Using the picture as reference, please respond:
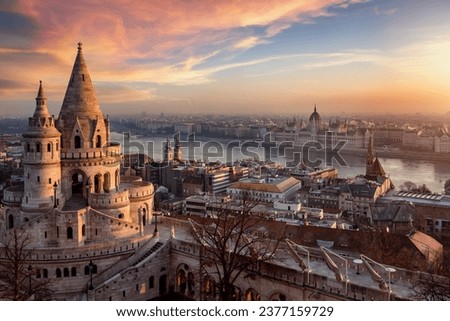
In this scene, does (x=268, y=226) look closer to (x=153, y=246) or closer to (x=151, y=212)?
(x=151, y=212)

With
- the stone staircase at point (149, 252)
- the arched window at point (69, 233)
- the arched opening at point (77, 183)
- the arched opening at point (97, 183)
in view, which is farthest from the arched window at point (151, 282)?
the arched opening at point (77, 183)

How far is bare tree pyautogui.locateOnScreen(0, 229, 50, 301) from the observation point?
4.59 metres

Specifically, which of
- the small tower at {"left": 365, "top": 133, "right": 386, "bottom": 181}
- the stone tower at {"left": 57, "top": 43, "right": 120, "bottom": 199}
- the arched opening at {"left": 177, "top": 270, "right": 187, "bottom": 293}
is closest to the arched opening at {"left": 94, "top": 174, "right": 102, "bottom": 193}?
the stone tower at {"left": 57, "top": 43, "right": 120, "bottom": 199}

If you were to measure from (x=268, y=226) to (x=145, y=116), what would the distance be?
12.4ft

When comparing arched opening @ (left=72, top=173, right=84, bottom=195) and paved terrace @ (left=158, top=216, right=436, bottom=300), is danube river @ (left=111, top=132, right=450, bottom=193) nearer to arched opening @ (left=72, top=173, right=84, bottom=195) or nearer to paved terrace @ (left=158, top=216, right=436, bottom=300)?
arched opening @ (left=72, top=173, right=84, bottom=195)

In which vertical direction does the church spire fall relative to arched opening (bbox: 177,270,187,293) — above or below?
above

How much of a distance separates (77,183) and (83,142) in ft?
2.17

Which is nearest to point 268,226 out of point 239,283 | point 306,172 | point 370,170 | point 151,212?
point 151,212

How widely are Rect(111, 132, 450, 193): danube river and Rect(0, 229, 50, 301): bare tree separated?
2421 mm

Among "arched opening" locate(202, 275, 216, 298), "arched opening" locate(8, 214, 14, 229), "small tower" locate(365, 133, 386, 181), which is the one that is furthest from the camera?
"small tower" locate(365, 133, 386, 181)

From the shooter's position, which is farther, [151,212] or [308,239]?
[308,239]

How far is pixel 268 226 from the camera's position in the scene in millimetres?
9070

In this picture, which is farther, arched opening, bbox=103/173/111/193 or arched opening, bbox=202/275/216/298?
arched opening, bbox=103/173/111/193

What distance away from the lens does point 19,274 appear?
513 cm
